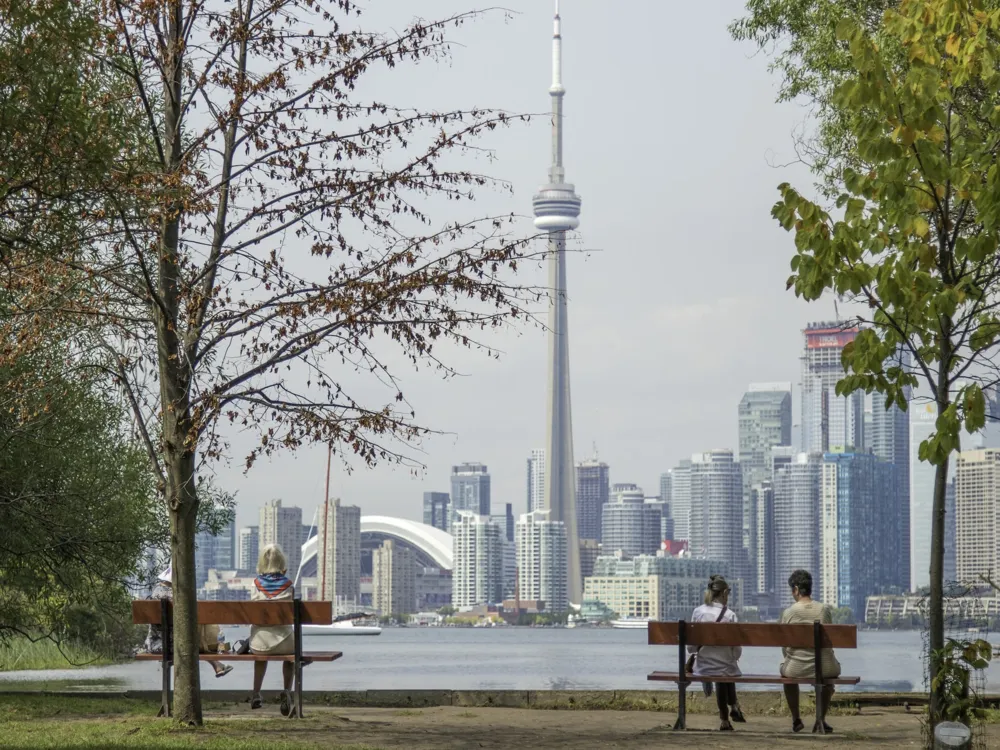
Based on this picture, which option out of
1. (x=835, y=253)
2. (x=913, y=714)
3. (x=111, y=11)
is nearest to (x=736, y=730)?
(x=913, y=714)

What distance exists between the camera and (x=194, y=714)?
1134 centimetres

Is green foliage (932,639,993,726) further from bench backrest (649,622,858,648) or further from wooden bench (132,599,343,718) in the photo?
wooden bench (132,599,343,718)

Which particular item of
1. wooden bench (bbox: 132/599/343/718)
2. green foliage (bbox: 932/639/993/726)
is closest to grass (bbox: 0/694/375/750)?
wooden bench (bbox: 132/599/343/718)

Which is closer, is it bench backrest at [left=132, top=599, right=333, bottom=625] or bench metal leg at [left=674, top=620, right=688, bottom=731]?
bench metal leg at [left=674, top=620, right=688, bottom=731]

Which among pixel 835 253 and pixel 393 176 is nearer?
pixel 835 253

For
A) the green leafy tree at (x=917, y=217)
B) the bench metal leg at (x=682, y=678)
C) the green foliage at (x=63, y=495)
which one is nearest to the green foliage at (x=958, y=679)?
the green leafy tree at (x=917, y=217)

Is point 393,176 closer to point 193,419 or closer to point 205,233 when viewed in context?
point 205,233

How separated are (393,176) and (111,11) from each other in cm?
227

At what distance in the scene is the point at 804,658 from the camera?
11891 millimetres

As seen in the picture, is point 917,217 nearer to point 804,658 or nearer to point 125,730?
point 804,658

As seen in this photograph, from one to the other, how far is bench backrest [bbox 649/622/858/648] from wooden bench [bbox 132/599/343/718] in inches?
101

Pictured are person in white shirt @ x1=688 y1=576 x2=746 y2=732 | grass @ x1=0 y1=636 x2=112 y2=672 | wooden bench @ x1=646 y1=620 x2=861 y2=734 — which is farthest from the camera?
grass @ x1=0 y1=636 x2=112 y2=672

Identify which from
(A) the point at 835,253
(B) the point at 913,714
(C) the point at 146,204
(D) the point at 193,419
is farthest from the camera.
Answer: (B) the point at 913,714

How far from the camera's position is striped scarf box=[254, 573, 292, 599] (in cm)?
1311
